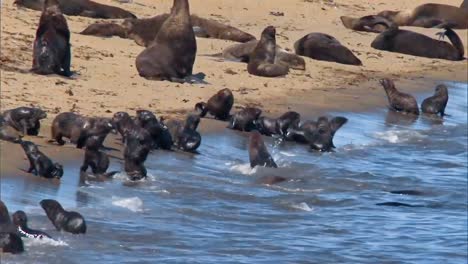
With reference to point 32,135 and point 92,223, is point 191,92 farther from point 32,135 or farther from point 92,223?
point 92,223

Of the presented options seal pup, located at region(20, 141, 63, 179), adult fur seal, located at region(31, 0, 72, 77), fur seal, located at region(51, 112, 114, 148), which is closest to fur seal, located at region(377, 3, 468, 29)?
adult fur seal, located at region(31, 0, 72, 77)

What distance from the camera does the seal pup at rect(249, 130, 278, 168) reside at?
35.1ft

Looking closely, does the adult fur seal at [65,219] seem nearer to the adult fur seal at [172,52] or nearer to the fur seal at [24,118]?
the fur seal at [24,118]

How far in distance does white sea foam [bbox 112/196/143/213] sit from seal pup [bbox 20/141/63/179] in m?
0.48

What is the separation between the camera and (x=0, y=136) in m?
9.77

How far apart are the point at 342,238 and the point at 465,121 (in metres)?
6.12

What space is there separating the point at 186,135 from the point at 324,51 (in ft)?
21.7

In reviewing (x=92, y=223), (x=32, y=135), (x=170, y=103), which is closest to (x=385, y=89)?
(x=170, y=103)

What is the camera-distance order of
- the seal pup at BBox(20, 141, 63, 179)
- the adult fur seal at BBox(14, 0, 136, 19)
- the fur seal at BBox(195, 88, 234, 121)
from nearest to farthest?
1. the seal pup at BBox(20, 141, 63, 179)
2. the fur seal at BBox(195, 88, 234, 121)
3. the adult fur seal at BBox(14, 0, 136, 19)

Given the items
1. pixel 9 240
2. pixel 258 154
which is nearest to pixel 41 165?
pixel 9 240

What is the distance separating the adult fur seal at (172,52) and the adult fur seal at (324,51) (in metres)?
2.91

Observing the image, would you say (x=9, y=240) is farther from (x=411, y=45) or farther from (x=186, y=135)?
(x=411, y=45)

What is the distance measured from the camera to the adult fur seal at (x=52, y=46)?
12.9m

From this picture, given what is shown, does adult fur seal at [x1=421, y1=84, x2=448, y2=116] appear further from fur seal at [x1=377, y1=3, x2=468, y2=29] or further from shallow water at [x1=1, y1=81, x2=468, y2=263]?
fur seal at [x1=377, y1=3, x2=468, y2=29]
